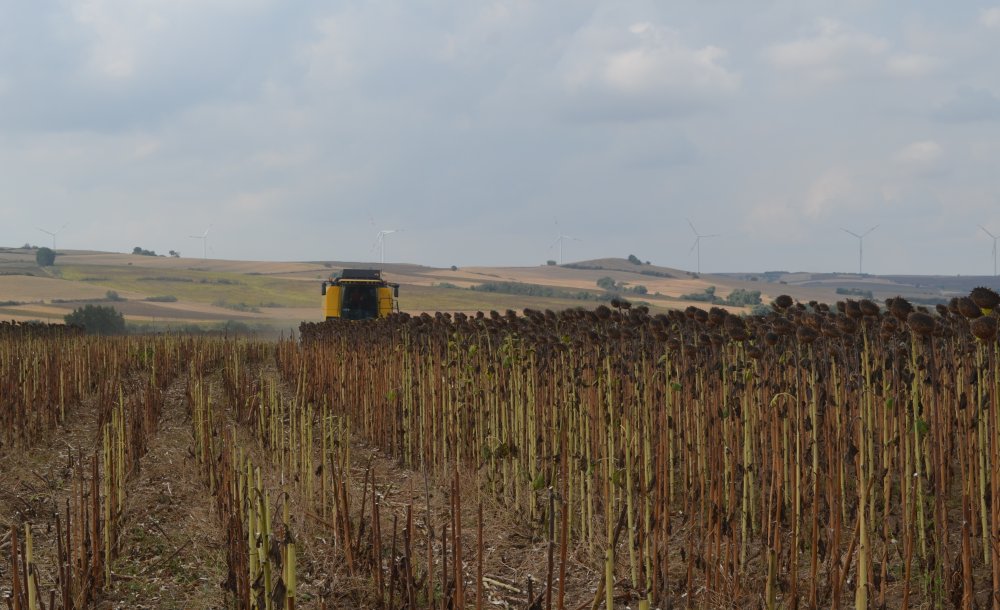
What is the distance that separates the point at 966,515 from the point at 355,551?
3.88m

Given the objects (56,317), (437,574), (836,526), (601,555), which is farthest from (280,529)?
(56,317)

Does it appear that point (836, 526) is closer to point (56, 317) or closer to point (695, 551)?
point (695, 551)

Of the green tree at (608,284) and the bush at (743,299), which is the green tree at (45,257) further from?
the bush at (743,299)

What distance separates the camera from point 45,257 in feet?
424

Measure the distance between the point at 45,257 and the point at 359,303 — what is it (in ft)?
368

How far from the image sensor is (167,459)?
11.4 m

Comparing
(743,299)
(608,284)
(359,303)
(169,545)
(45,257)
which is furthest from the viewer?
(45,257)

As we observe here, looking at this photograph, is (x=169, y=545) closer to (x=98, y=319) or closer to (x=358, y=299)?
(x=358, y=299)

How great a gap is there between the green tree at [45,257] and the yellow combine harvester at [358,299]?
105m

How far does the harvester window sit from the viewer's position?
31781 millimetres

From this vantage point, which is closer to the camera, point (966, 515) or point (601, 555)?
point (966, 515)

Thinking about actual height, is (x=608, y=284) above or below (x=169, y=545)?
above

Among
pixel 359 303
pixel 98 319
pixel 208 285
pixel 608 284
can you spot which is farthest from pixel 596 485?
pixel 208 285

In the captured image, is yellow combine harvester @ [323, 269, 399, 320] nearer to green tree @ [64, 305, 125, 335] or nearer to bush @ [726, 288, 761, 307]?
green tree @ [64, 305, 125, 335]
